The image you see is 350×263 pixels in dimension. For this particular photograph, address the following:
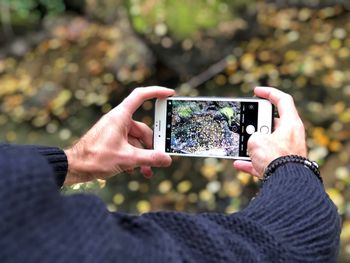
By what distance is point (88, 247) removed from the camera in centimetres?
81

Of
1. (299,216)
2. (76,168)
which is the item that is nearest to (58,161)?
(76,168)

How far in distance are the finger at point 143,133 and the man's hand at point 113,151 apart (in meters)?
0.06

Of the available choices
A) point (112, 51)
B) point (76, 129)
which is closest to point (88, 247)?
point (76, 129)

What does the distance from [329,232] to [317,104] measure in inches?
113

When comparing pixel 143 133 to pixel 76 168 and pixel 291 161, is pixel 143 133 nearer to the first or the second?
pixel 76 168

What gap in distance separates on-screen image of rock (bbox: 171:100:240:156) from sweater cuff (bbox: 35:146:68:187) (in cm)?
38

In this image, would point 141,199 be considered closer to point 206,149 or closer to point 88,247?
point 206,149

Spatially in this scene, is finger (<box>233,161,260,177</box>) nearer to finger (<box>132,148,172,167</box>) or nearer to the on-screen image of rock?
the on-screen image of rock

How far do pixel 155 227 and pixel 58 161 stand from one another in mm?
770

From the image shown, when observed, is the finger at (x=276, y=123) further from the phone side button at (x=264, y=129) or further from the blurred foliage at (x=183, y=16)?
the blurred foliage at (x=183, y=16)


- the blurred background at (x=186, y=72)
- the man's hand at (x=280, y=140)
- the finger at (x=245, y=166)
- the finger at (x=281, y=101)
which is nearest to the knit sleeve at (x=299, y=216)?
the man's hand at (x=280, y=140)

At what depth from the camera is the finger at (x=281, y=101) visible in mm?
1500

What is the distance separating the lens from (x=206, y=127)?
1.76 meters

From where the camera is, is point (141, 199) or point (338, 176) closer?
point (338, 176)
